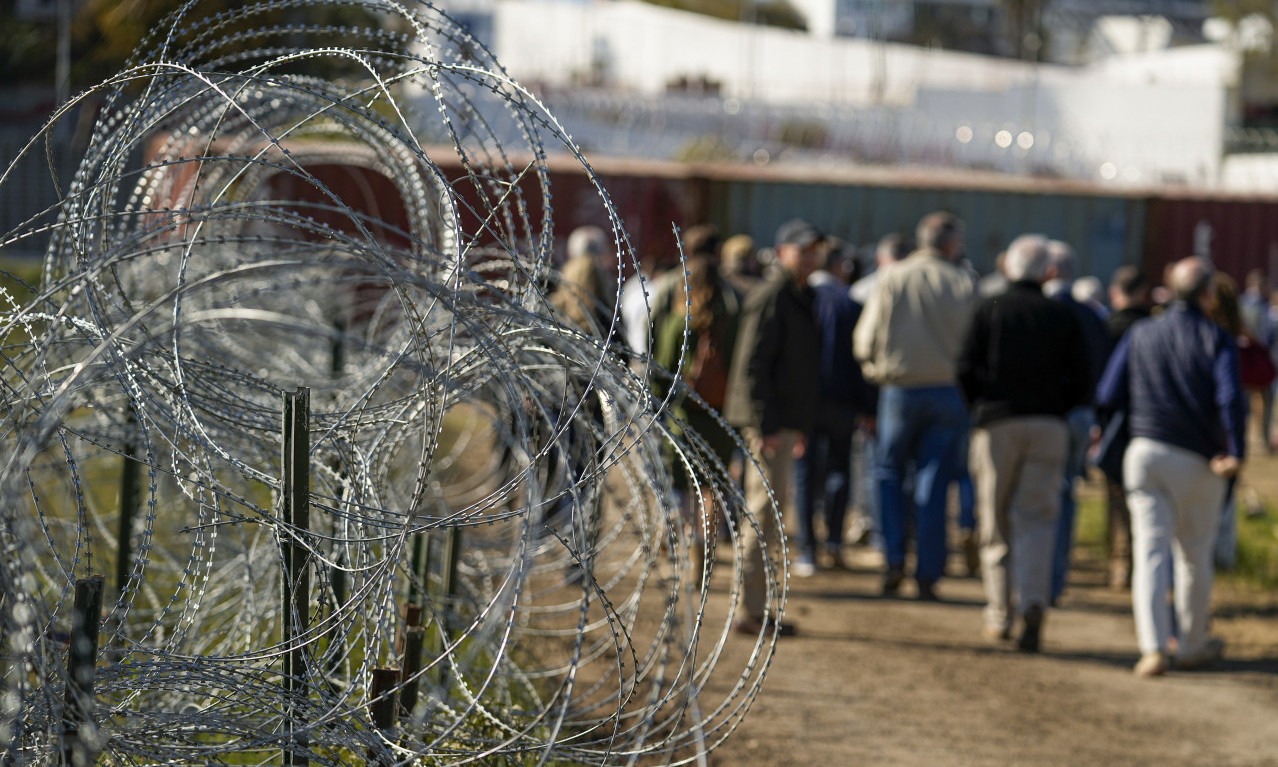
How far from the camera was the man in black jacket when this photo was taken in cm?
626

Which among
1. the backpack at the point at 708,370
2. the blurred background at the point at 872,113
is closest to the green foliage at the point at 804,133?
the blurred background at the point at 872,113

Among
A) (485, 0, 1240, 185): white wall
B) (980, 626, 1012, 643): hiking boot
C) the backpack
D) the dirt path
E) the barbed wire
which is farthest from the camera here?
(485, 0, 1240, 185): white wall

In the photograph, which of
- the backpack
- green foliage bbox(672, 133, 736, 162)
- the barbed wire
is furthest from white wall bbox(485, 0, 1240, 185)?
the barbed wire

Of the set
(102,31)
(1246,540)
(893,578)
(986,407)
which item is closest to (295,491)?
(986,407)

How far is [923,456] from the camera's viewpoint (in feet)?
23.5

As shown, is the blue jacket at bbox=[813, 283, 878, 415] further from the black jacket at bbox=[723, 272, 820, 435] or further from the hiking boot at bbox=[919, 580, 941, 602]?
the black jacket at bbox=[723, 272, 820, 435]

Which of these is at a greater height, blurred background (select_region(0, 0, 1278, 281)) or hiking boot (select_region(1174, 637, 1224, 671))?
blurred background (select_region(0, 0, 1278, 281))

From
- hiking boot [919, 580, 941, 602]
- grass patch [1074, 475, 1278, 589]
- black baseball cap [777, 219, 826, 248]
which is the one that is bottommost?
grass patch [1074, 475, 1278, 589]

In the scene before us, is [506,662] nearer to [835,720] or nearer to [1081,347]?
[835,720]

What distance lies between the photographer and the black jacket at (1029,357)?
6.25m

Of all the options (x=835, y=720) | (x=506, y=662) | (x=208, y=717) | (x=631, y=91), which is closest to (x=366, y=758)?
(x=208, y=717)

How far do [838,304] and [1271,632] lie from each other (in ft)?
9.67

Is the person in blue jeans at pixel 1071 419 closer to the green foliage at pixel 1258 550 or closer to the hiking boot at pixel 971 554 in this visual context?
the hiking boot at pixel 971 554

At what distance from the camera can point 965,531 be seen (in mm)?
8078
